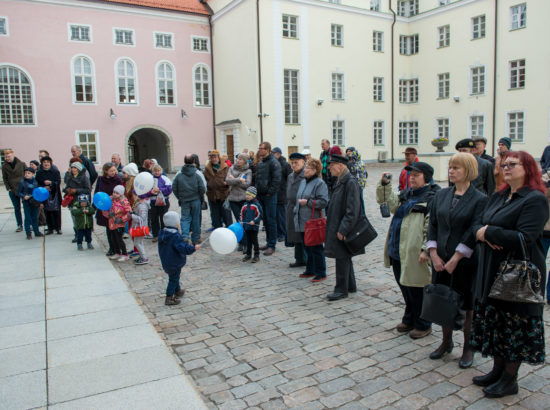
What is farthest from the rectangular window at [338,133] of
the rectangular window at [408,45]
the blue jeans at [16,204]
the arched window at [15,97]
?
the blue jeans at [16,204]

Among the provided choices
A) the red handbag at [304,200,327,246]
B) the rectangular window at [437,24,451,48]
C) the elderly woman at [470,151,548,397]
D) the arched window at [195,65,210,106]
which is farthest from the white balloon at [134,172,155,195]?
the rectangular window at [437,24,451,48]

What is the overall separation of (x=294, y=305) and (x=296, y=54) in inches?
1044

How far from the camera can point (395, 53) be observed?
3462 cm

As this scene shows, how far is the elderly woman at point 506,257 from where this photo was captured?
324cm

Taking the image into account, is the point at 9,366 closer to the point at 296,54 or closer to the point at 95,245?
the point at 95,245

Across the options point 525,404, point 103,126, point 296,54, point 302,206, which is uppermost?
point 296,54

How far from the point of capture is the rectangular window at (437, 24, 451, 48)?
32.8m

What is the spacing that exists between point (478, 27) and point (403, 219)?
31.5 m

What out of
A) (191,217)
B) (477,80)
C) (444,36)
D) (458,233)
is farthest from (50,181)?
(444,36)

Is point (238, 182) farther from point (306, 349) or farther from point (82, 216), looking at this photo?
point (306, 349)

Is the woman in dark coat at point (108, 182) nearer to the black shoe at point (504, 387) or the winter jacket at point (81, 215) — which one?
the winter jacket at point (81, 215)

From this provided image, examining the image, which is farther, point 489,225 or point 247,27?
point 247,27

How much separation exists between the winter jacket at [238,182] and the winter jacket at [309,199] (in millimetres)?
1935

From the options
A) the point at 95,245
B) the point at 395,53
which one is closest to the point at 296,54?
the point at 395,53
